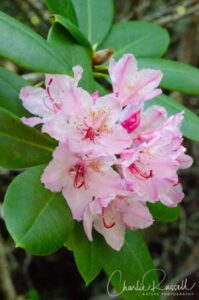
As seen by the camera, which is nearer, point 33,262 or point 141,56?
point 141,56

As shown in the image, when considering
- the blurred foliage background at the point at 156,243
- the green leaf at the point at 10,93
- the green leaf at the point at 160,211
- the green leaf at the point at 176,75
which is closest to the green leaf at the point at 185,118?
the green leaf at the point at 176,75

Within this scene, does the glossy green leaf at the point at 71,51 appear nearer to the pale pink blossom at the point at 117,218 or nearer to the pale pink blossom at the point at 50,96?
the pale pink blossom at the point at 50,96

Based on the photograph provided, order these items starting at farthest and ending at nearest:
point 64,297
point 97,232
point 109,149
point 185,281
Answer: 1. point 64,297
2. point 185,281
3. point 97,232
4. point 109,149

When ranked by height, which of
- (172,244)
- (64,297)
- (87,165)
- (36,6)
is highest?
(87,165)

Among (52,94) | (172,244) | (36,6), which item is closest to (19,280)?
(172,244)

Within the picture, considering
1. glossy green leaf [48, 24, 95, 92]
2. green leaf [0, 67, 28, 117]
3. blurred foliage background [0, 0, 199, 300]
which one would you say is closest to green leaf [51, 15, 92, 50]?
glossy green leaf [48, 24, 95, 92]

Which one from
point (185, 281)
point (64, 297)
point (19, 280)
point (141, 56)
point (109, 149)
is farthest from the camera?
point (64, 297)

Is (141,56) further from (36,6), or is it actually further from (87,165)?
(36,6)

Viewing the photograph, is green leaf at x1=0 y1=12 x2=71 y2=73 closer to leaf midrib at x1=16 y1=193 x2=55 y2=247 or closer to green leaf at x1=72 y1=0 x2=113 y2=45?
leaf midrib at x1=16 y1=193 x2=55 y2=247
